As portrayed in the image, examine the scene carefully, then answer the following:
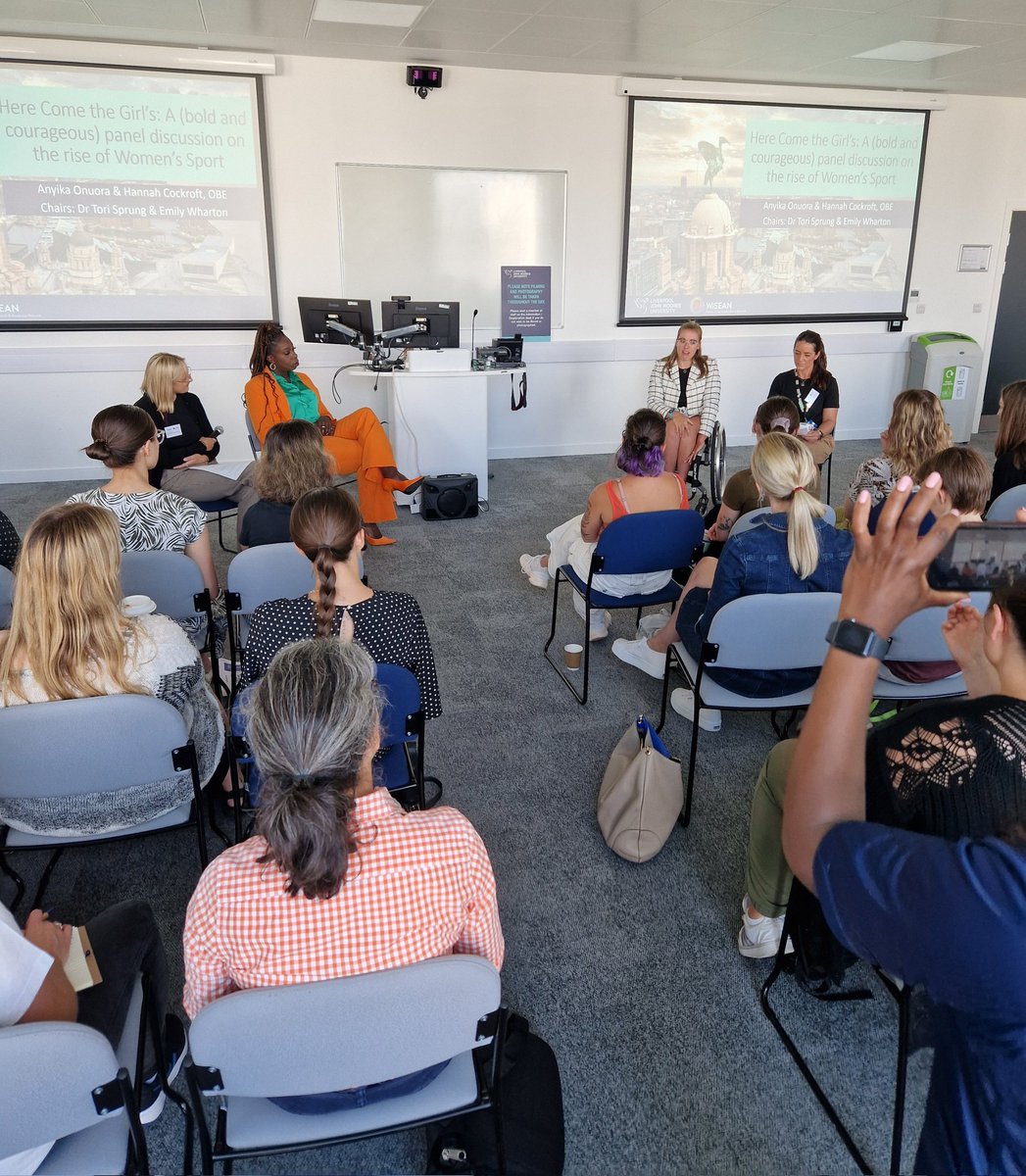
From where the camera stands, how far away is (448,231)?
6910 mm

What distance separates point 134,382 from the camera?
6.53m

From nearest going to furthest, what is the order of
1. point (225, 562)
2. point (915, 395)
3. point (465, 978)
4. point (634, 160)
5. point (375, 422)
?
1. point (465, 978)
2. point (915, 395)
3. point (225, 562)
4. point (375, 422)
5. point (634, 160)

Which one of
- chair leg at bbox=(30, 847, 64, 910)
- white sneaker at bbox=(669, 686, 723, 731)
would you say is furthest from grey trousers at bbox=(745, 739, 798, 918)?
chair leg at bbox=(30, 847, 64, 910)

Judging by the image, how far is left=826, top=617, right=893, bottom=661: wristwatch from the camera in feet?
3.03

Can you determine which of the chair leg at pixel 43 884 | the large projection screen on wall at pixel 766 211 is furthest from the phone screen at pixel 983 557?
the large projection screen on wall at pixel 766 211

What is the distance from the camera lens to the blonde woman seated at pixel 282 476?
11.2 ft

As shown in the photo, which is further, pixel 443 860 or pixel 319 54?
pixel 319 54

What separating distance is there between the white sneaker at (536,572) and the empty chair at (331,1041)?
11.2ft

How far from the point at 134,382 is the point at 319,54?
8.97 feet

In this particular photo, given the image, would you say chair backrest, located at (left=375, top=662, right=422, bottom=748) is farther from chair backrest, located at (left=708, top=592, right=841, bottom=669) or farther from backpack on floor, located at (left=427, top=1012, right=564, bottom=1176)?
chair backrest, located at (left=708, top=592, right=841, bottom=669)

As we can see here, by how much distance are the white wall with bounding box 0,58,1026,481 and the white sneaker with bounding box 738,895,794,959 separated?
580cm

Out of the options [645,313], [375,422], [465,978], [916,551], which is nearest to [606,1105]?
[465,978]

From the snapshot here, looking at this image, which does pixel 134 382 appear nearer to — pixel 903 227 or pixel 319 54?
pixel 319 54

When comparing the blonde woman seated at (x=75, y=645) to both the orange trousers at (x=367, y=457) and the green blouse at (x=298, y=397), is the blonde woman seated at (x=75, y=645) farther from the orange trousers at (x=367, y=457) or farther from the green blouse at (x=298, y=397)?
the orange trousers at (x=367, y=457)
